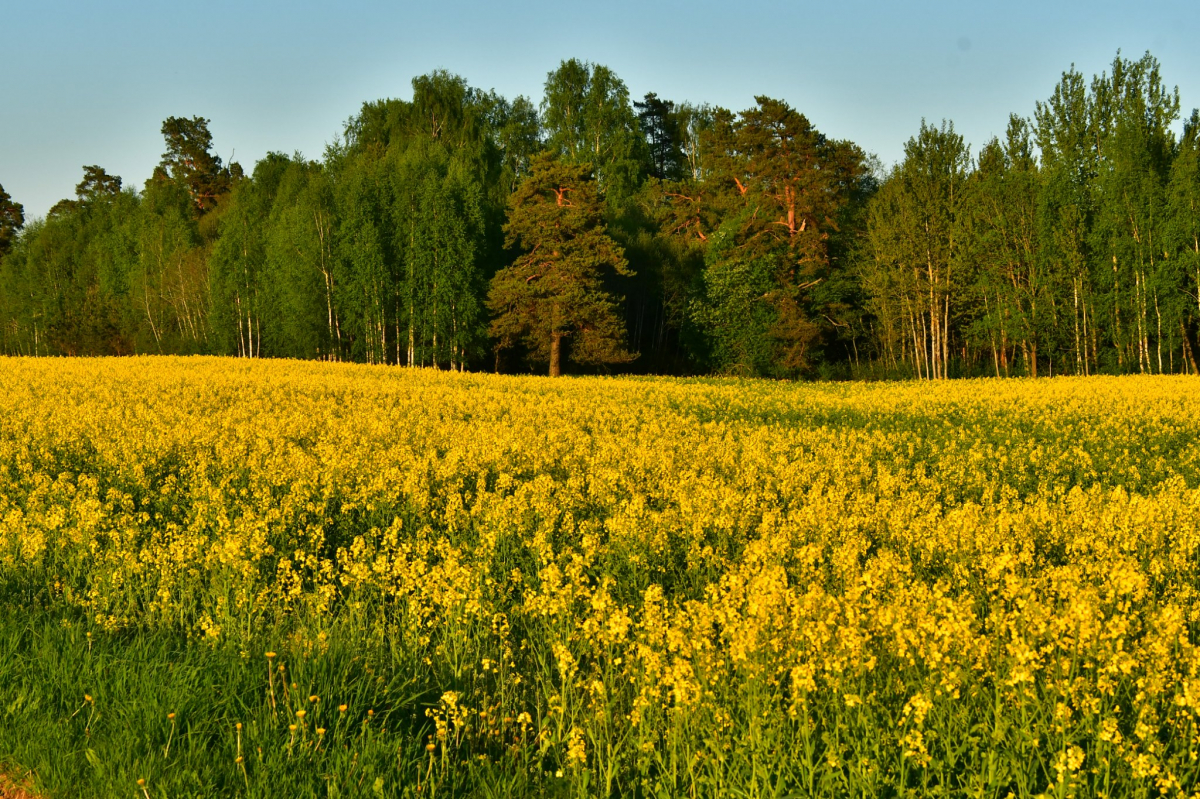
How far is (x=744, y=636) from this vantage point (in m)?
4.30

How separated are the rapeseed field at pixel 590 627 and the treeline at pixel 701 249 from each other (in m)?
30.7

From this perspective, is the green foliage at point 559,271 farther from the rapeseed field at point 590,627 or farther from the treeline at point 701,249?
the rapeseed field at point 590,627

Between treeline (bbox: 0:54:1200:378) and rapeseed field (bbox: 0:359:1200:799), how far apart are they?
3070 cm

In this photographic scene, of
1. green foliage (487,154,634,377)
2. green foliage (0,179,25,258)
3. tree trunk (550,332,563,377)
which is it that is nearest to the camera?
green foliage (487,154,634,377)

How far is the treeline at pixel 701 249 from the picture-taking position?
131ft

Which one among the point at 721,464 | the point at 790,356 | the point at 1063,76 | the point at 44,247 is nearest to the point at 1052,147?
the point at 1063,76

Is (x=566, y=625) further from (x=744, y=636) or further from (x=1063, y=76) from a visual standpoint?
(x=1063, y=76)

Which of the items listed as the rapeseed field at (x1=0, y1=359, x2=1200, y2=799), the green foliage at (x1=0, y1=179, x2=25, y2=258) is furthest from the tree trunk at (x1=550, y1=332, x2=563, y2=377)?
the green foliage at (x1=0, y1=179, x2=25, y2=258)

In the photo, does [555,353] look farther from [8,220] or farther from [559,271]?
[8,220]

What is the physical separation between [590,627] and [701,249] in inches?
2120

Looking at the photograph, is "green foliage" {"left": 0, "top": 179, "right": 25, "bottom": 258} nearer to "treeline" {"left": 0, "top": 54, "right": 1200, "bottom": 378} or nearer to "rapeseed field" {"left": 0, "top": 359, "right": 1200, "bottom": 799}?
"treeline" {"left": 0, "top": 54, "right": 1200, "bottom": 378}

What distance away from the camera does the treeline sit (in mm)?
40062

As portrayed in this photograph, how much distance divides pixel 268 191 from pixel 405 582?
2453 inches

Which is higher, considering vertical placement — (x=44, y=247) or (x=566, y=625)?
(x=44, y=247)
